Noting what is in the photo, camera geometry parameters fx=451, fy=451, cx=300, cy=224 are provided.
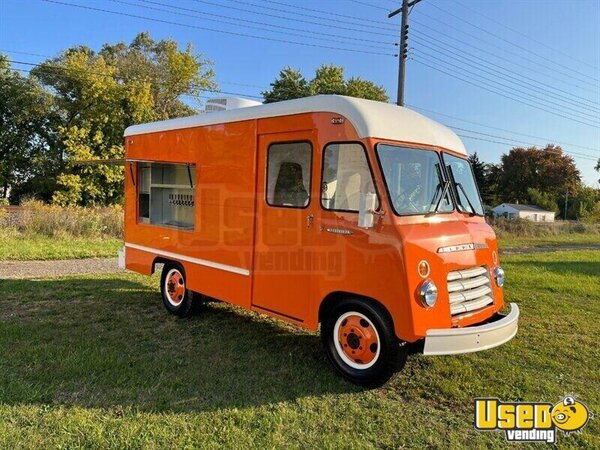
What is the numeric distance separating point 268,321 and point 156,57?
3866 cm

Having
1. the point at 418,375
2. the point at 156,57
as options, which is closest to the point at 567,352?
the point at 418,375

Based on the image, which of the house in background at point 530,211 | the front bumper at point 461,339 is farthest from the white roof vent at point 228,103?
the house in background at point 530,211

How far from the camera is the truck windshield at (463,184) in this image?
501cm

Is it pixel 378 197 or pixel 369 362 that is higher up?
pixel 378 197

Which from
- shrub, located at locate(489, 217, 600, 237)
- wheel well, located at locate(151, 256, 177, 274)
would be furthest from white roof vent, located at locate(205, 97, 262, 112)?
shrub, located at locate(489, 217, 600, 237)

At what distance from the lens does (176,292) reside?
272 inches

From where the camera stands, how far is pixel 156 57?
39.6 m

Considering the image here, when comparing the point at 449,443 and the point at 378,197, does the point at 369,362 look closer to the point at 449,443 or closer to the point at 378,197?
the point at 449,443

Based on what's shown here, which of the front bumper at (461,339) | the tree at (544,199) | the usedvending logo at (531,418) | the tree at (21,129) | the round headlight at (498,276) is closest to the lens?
the usedvending logo at (531,418)

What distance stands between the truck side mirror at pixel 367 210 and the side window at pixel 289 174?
2.56 feet

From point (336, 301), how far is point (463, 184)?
2058 mm

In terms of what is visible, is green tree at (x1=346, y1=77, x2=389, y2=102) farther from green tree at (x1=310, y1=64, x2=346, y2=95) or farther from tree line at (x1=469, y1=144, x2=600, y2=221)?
tree line at (x1=469, y1=144, x2=600, y2=221)

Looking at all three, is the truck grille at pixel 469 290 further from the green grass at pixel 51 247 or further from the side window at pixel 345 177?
the green grass at pixel 51 247

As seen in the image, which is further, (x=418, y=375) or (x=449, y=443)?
(x=418, y=375)
